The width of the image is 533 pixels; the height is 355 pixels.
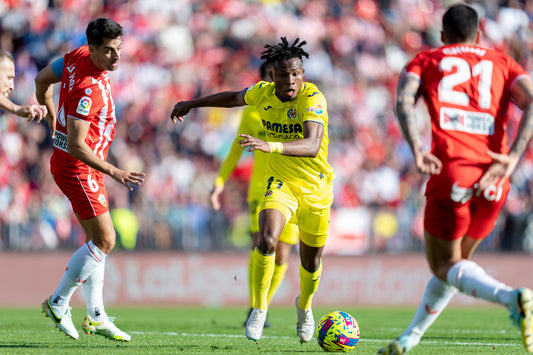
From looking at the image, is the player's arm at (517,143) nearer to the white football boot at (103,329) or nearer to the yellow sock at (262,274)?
the yellow sock at (262,274)

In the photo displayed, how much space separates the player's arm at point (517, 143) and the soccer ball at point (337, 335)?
220 cm

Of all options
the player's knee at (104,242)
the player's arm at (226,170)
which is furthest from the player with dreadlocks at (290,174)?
the player's arm at (226,170)

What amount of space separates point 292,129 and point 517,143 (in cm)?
247

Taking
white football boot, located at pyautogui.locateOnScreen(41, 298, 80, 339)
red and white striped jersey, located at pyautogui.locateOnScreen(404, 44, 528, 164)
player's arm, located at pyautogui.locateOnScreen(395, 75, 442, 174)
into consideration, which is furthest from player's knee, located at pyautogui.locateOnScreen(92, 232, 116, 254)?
red and white striped jersey, located at pyautogui.locateOnScreen(404, 44, 528, 164)

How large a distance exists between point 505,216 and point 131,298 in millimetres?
8186

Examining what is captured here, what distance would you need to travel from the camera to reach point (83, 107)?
A: 700cm

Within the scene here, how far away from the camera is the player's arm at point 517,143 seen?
5.20 m

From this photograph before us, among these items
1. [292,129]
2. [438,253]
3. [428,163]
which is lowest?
[438,253]

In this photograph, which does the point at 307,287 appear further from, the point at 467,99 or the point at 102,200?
the point at 467,99

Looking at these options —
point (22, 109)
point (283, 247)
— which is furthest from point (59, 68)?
point (283, 247)

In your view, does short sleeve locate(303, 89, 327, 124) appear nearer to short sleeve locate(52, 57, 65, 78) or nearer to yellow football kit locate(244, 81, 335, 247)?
yellow football kit locate(244, 81, 335, 247)

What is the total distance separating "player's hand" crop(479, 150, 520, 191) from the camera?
518 centimetres

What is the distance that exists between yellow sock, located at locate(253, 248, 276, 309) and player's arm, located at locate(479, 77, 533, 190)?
247cm

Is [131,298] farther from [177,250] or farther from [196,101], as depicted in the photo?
[196,101]
